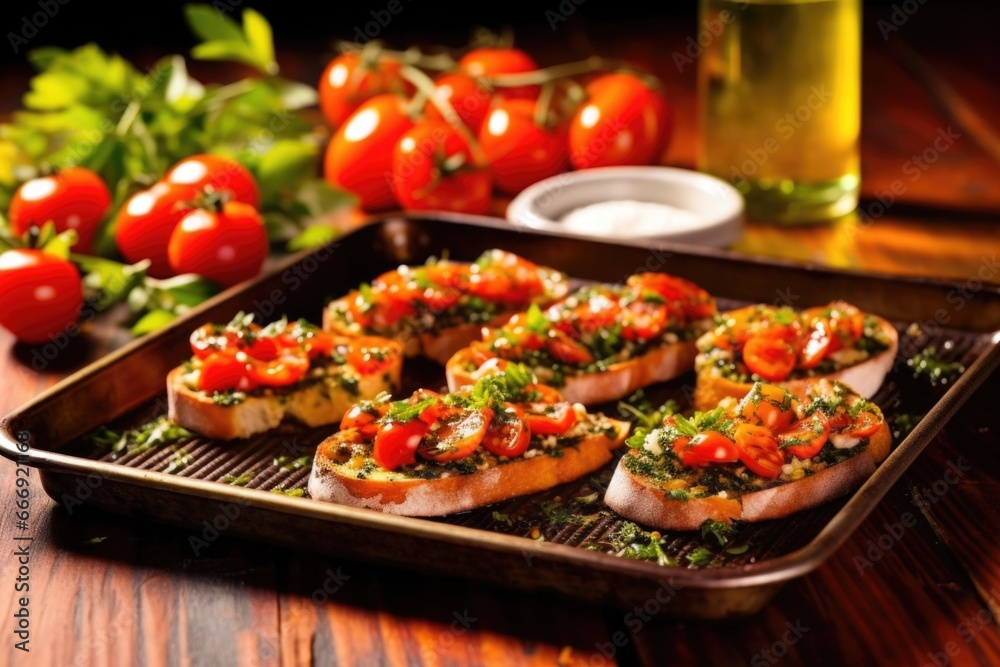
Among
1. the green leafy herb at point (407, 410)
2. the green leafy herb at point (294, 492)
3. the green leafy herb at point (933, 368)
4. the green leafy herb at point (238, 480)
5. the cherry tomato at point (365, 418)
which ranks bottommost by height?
the green leafy herb at point (238, 480)

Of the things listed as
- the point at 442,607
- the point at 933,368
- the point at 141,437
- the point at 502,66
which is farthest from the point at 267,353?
the point at 502,66

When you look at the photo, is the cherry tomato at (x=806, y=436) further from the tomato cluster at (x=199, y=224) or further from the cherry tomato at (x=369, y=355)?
the tomato cluster at (x=199, y=224)

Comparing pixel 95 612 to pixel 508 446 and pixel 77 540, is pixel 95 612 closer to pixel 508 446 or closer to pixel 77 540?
pixel 77 540

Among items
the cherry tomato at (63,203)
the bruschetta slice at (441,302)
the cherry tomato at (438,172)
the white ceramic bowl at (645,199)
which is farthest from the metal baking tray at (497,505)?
the cherry tomato at (63,203)

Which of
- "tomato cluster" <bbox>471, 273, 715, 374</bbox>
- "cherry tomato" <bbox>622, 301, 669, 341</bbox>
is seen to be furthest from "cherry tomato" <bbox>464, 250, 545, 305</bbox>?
"cherry tomato" <bbox>622, 301, 669, 341</bbox>

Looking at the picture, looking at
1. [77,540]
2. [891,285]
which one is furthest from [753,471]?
[77,540]

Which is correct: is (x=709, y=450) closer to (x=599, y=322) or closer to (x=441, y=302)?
(x=599, y=322)
